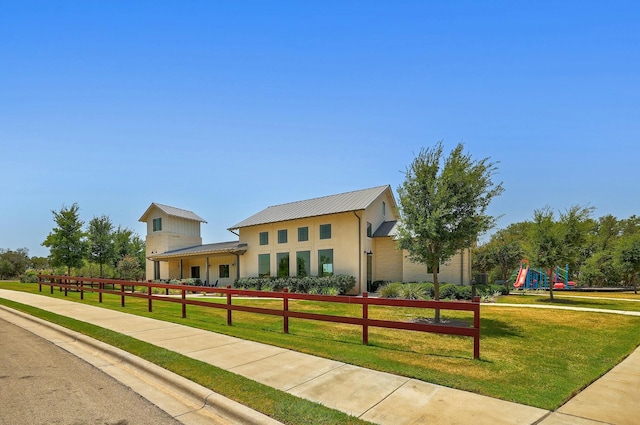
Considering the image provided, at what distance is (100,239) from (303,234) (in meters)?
19.5

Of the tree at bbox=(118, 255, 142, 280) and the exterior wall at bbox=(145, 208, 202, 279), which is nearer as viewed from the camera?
the exterior wall at bbox=(145, 208, 202, 279)

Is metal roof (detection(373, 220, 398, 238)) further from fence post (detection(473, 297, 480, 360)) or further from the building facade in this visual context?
fence post (detection(473, 297, 480, 360))

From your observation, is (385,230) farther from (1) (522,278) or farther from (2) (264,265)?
(1) (522,278)

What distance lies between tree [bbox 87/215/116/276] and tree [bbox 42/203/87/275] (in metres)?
3.22

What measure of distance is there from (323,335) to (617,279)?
Answer: 40712 millimetres

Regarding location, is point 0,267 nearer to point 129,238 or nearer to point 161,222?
point 129,238

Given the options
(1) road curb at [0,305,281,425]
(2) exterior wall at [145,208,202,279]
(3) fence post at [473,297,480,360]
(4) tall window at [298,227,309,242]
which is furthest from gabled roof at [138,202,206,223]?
(3) fence post at [473,297,480,360]

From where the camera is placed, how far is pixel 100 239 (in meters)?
33.5

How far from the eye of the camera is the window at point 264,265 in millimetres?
30000

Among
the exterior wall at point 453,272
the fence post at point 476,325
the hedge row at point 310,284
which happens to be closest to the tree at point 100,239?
the hedge row at point 310,284

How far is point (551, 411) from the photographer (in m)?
4.84

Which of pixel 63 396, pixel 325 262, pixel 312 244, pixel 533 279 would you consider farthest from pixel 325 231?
pixel 533 279

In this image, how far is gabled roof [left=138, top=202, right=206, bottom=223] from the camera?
3849 centimetres

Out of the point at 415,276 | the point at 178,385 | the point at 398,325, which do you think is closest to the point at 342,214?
the point at 415,276
